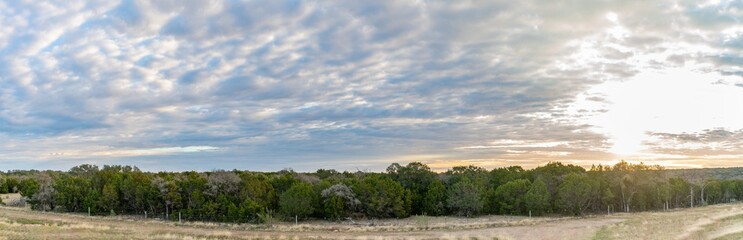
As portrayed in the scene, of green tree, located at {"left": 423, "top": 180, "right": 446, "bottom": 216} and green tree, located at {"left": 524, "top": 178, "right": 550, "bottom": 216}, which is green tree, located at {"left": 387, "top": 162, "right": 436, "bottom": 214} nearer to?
green tree, located at {"left": 423, "top": 180, "right": 446, "bottom": 216}

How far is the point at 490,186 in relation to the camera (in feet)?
278

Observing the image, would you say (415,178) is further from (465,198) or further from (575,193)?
(575,193)

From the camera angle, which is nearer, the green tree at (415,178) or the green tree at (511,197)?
the green tree at (511,197)

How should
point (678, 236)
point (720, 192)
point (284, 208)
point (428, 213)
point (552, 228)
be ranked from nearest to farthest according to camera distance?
point (678, 236)
point (552, 228)
point (284, 208)
point (428, 213)
point (720, 192)

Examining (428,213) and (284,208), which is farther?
(428,213)

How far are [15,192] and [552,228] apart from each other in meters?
105

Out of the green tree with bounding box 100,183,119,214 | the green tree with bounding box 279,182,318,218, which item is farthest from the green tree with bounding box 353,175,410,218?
the green tree with bounding box 100,183,119,214

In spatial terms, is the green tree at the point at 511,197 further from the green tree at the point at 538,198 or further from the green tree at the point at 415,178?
the green tree at the point at 415,178

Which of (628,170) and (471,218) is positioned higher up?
(628,170)

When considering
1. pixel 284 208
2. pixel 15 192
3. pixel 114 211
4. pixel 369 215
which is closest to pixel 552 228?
pixel 369 215

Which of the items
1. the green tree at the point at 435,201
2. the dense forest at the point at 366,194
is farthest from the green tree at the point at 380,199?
the green tree at the point at 435,201

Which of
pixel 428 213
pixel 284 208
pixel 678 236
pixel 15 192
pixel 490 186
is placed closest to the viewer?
pixel 678 236

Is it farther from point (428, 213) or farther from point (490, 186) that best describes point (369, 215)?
point (490, 186)

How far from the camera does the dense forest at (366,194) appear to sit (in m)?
72.6
